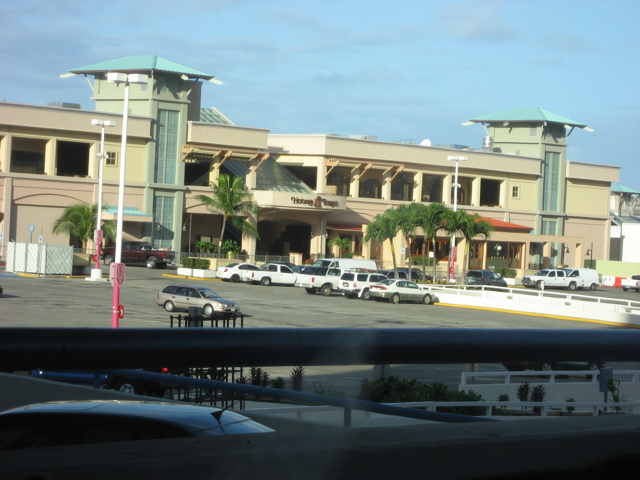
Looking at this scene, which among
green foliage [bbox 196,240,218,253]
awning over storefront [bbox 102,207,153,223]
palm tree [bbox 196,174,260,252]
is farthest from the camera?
palm tree [bbox 196,174,260,252]

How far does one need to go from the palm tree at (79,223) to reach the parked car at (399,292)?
76.0ft

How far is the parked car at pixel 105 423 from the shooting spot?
2.08 m

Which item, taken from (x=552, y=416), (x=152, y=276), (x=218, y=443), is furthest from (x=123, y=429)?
(x=152, y=276)

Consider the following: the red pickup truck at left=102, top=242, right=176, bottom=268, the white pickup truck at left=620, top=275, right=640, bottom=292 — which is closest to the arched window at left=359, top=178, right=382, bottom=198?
the red pickup truck at left=102, top=242, right=176, bottom=268

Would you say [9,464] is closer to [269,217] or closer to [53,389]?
[53,389]

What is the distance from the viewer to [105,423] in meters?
2.15

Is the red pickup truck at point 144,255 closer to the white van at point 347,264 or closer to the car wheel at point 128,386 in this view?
the white van at point 347,264

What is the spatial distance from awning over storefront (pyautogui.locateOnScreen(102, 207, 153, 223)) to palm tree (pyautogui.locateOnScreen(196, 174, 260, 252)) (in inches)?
202

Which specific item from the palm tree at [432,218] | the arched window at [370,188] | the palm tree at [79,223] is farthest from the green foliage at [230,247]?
the palm tree at [432,218]

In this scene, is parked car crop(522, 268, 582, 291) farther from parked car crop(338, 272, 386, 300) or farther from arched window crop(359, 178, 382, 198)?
parked car crop(338, 272, 386, 300)

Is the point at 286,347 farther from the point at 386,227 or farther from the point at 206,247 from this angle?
the point at 206,247

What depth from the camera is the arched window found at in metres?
75.3

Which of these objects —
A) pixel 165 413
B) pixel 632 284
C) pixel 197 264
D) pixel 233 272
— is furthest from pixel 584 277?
pixel 165 413

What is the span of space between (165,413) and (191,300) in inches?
1074
